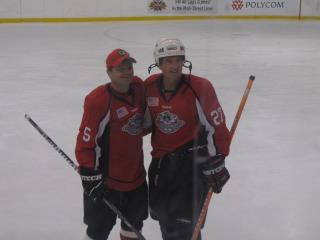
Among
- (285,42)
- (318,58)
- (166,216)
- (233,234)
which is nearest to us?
(166,216)

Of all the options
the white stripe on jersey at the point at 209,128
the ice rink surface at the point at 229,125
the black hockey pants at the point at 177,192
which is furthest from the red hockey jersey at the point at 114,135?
the ice rink surface at the point at 229,125

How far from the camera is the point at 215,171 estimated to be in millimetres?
1959

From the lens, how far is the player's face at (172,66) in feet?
6.19

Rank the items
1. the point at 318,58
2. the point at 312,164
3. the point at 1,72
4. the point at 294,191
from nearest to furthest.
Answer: the point at 294,191
the point at 312,164
the point at 1,72
the point at 318,58

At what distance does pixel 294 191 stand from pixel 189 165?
4.25 feet

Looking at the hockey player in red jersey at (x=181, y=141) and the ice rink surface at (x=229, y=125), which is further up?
the hockey player in red jersey at (x=181, y=141)

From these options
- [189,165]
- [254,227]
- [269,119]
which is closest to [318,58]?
[269,119]

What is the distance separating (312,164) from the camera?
3.50 meters

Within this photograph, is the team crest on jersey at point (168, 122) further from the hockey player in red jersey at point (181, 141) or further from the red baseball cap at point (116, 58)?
the red baseball cap at point (116, 58)

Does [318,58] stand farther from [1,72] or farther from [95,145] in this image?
[95,145]

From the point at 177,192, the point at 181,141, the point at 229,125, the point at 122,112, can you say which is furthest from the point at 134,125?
the point at 229,125

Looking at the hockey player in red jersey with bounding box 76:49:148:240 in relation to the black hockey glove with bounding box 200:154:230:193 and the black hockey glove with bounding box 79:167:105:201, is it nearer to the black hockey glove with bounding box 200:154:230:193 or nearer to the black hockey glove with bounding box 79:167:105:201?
the black hockey glove with bounding box 79:167:105:201

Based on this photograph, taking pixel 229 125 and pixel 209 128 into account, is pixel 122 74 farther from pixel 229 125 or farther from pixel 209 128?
pixel 229 125

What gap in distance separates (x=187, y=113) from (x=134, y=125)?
22 centimetres
